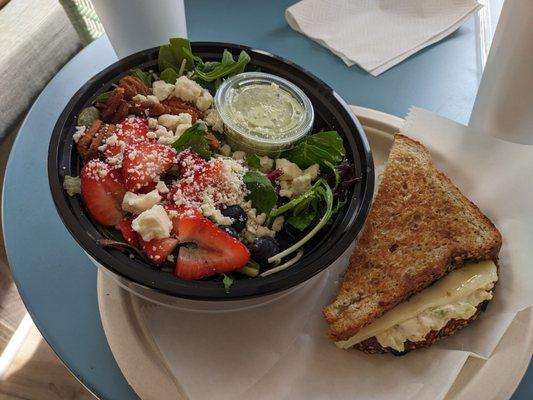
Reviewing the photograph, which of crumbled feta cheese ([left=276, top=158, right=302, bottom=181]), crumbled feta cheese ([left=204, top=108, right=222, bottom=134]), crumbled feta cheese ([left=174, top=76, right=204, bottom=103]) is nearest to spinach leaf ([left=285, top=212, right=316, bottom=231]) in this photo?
crumbled feta cheese ([left=276, top=158, right=302, bottom=181])

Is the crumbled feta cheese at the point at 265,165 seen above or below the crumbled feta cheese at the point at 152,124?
below

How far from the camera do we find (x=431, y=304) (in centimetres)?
121

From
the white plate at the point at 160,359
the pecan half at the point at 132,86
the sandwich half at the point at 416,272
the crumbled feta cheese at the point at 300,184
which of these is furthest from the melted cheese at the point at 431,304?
the pecan half at the point at 132,86

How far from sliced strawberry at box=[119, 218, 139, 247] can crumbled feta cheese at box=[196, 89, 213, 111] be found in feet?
1.28

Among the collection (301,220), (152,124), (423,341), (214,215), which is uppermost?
(152,124)

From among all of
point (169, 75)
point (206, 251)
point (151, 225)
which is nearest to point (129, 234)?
point (151, 225)

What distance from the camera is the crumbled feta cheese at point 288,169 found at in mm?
1302

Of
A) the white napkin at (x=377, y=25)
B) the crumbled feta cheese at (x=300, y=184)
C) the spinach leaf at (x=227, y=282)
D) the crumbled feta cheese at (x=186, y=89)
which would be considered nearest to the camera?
the spinach leaf at (x=227, y=282)

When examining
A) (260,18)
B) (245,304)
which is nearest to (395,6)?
(260,18)

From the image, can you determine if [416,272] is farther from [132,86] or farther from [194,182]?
[132,86]

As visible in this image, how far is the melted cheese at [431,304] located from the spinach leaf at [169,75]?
788 mm

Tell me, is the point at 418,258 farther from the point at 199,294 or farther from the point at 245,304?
the point at 199,294

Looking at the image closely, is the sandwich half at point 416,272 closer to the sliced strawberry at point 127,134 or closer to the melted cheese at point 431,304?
the melted cheese at point 431,304

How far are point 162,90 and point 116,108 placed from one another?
0.13m
